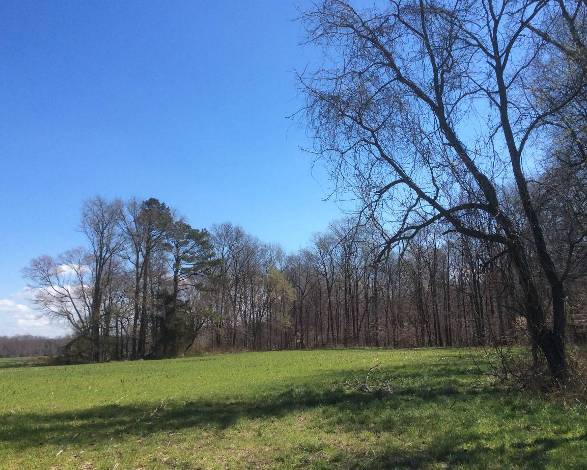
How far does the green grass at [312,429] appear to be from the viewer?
7.29 metres

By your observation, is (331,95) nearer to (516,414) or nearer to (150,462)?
(516,414)

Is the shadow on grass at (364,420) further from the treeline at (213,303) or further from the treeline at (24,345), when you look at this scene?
the treeline at (24,345)

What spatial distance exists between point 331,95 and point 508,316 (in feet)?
22.8

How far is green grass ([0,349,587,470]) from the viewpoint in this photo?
7293mm

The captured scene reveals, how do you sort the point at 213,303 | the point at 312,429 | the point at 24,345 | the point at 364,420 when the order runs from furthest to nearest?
1. the point at 24,345
2. the point at 213,303
3. the point at 364,420
4. the point at 312,429

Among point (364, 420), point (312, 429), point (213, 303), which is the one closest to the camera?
point (312, 429)

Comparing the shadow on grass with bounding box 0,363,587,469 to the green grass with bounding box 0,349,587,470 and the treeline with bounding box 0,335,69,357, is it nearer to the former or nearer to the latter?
the green grass with bounding box 0,349,587,470

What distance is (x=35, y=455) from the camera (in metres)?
8.94

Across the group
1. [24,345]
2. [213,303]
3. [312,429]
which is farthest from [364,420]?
[24,345]

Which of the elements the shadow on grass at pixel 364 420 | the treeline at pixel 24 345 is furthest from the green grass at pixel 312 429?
the treeline at pixel 24 345

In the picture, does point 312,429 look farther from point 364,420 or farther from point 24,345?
point 24,345

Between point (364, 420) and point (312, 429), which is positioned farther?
point (364, 420)

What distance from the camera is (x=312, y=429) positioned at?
31.9 feet

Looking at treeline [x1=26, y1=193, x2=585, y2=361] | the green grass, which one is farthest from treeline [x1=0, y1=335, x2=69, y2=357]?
the green grass
